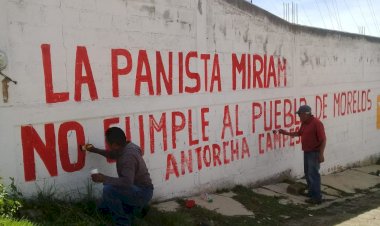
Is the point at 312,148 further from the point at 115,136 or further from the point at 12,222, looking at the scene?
the point at 12,222

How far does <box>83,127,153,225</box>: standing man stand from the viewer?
4.68 meters

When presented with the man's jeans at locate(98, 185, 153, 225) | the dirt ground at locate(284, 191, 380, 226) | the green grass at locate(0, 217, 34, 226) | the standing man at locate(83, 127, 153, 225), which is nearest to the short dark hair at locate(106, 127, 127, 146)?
the standing man at locate(83, 127, 153, 225)

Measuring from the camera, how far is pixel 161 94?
6.02 meters

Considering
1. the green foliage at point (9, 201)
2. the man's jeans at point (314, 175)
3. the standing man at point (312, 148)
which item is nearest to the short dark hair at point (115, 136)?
the green foliage at point (9, 201)

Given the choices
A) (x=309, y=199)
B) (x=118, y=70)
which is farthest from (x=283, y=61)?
(x=118, y=70)

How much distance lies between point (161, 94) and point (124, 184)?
68.0 inches

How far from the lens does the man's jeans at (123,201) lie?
475cm

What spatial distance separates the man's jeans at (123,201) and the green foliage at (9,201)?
897mm

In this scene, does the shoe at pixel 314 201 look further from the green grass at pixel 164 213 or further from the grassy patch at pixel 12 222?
the grassy patch at pixel 12 222

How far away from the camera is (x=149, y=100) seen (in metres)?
5.86

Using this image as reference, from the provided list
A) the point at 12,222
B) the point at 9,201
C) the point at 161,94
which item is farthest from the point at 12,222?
the point at 161,94

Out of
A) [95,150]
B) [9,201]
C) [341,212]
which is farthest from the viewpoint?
[341,212]

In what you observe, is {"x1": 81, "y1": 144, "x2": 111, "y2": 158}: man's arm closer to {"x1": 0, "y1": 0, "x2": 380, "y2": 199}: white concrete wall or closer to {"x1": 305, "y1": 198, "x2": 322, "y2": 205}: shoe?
{"x1": 0, "y1": 0, "x2": 380, "y2": 199}: white concrete wall

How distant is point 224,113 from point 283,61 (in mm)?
2059
